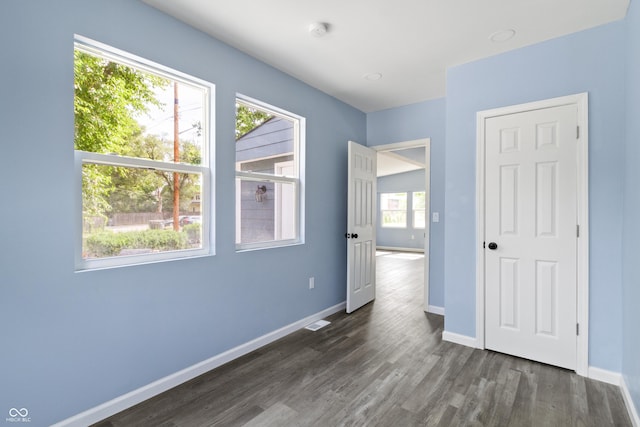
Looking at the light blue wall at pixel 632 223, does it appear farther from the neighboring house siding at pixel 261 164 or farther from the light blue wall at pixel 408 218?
the light blue wall at pixel 408 218

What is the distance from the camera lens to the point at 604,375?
2.36 meters

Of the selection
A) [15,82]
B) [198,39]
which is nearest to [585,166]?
[198,39]

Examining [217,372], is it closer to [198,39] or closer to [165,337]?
[165,337]

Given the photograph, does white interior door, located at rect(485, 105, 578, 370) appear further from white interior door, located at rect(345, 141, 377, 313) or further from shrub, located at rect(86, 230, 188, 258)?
shrub, located at rect(86, 230, 188, 258)

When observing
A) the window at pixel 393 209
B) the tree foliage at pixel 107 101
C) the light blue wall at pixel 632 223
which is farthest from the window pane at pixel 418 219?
the tree foliage at pixel 107 101

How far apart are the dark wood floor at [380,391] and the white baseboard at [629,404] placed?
0.13ft

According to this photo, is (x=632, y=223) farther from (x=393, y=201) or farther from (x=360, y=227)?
(x=393, y=201)

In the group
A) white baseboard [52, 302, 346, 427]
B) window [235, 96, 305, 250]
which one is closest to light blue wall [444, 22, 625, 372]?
window [235, 96, 305, 250]

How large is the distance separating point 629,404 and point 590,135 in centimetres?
183

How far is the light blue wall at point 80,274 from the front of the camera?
1634 millimetres

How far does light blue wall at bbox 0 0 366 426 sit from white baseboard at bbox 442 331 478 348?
1764mm

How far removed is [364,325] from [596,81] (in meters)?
2.94

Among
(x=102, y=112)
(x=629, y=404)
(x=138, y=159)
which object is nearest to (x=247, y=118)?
(x=138, y=159)

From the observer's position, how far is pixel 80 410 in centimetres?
185
